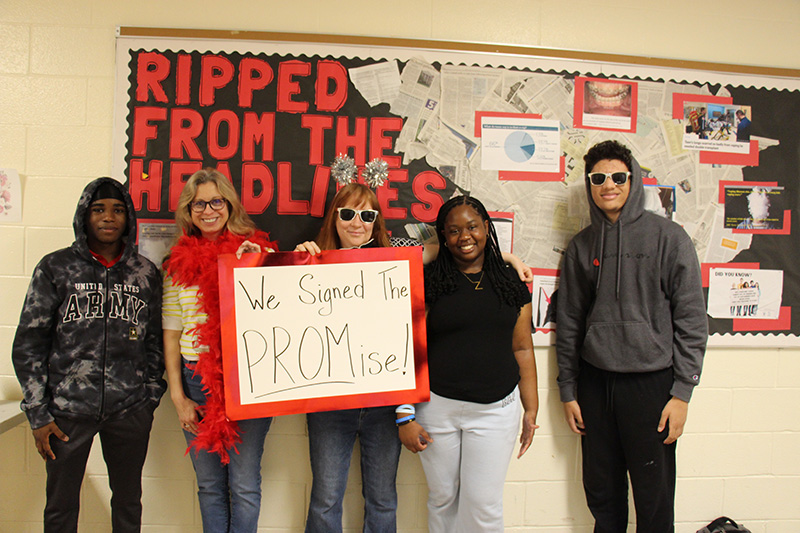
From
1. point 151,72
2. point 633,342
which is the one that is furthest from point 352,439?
point 151,72

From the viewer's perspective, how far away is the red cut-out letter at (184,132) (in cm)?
174

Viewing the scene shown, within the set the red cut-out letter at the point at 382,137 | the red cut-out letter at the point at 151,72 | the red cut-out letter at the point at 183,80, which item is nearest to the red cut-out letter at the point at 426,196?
the red cut-out letter at the point at 382,137

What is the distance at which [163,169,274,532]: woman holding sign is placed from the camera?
142 cm

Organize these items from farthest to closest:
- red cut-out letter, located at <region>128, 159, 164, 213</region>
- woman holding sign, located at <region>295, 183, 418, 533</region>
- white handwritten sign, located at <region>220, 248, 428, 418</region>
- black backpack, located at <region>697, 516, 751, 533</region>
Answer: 1. black backpack, located at <region>697, 516, 751, 533</region>
2. red cut-out letter, located at <region>128, 159, 164, 213</region>
3. woman holding sign, located at <region>295, 183, 418, 533</region>
4. white handwritten sign, located at <region>220, 248, 428, 418</region>

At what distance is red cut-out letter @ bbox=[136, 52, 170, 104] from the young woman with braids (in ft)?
4.53

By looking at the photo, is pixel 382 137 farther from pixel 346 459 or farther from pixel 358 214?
pixel 346 459

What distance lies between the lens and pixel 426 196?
180cm

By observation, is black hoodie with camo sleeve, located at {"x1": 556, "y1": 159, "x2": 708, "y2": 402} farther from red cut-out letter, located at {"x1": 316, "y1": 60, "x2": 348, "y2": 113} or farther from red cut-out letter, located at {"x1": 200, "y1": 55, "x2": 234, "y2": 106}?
red cut-out letter, located at {"x1": 200, "y1": 55, "x2": 234, "y2": 106}

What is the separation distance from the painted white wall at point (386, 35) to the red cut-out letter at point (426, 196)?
2.16 ft

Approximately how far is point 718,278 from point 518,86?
4.34 feet

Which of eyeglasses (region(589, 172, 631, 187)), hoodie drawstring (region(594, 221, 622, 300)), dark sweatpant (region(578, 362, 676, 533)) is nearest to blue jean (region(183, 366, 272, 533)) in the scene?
dark sweatpant (region(578, 362, 676, 533))

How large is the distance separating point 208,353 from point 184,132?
99cm

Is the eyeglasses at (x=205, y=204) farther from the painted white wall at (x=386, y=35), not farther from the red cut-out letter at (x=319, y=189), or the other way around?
the painted white wall at (x=386, y=35)

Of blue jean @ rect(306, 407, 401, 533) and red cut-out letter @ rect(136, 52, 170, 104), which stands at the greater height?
red cut-out letter @ rect(136, 52, 170, 104)
